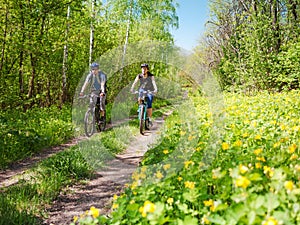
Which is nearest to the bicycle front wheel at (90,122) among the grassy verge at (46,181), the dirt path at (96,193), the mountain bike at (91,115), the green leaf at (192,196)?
the mountain bike at (91,115)

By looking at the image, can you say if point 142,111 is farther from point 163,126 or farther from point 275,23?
point 275,23

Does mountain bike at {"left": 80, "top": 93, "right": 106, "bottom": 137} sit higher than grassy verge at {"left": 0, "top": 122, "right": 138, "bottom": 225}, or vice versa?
mountain bike at {"left": 80, "top": 93, "right": 106, "bottom": 137}

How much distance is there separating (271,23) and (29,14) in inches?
594

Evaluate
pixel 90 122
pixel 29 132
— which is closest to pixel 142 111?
pixel 90 122

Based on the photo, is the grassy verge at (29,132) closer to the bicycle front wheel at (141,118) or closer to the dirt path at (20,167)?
the dirt path at (20,167)

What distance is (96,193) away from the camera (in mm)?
5395

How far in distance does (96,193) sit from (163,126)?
4236mm

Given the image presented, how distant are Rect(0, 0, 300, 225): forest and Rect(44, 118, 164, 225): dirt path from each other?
137 mm

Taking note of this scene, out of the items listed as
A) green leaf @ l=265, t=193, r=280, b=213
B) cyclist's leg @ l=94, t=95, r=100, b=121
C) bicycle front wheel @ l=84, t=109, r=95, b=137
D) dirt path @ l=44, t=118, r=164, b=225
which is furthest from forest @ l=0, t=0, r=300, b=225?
cyclist's leg @ l=94, t=95, r=100, b=121

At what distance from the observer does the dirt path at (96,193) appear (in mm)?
Result: 4641

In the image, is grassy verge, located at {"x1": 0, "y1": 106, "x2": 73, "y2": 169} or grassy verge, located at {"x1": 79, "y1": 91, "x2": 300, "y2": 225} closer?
grassy verge, located at {"x1": 79, "y1": 91, "x2": 300, "y2": 225}

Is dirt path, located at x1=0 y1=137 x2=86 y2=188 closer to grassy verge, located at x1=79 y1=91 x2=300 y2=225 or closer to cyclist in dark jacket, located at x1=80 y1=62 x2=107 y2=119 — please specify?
cyclist in dark jacket, located at x1=80 y1=62 x2=107 y2=119

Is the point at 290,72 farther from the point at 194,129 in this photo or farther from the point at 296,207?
the point at 296,207

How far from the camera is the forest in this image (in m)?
2.48
